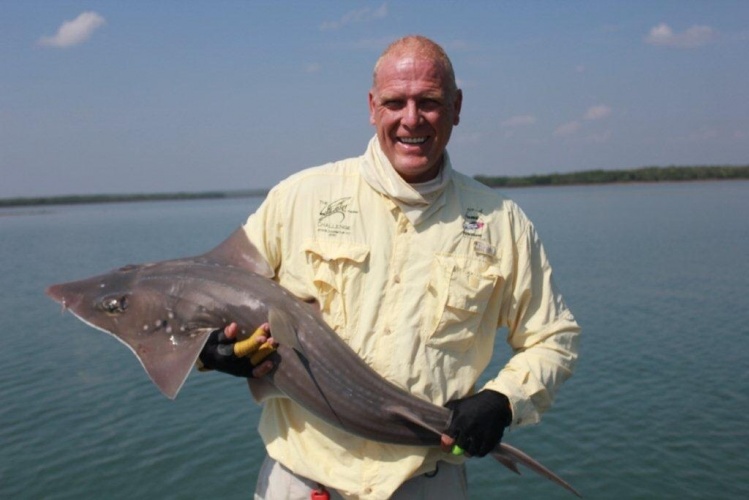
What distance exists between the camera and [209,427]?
959 cm

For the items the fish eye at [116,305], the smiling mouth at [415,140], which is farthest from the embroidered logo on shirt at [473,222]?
the fish eye at [116,305]

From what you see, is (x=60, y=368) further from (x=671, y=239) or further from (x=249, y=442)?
(x=671, y=239)

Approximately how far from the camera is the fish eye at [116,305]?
11.3ft

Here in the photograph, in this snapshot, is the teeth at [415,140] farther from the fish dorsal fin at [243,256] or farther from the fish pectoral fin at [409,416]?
the fish pectoral fin at [409,416]

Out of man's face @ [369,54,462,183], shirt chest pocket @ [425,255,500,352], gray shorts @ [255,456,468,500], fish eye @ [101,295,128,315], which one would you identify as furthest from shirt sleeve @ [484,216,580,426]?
fish eye @ [101,295,128,315]

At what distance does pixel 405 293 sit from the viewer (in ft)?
10.6

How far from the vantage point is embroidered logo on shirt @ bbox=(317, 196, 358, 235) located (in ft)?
10.8

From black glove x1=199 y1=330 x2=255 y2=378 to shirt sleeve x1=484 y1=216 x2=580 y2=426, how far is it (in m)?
1.17

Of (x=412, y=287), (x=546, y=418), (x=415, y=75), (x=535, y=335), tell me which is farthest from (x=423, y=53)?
(x=546, y=418)

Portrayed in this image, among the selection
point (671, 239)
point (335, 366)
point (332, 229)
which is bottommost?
point (671, 239)

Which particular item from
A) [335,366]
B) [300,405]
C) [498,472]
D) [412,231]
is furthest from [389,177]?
[498,472]

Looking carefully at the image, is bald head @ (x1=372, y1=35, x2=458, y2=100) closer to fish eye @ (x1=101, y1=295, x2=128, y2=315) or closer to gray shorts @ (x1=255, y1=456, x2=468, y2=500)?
fish eye @ (x1=101, y1=295, x2=128, y2=315)

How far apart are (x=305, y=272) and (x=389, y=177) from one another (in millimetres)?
635

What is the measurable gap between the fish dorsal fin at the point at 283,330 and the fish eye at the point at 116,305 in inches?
33.2
